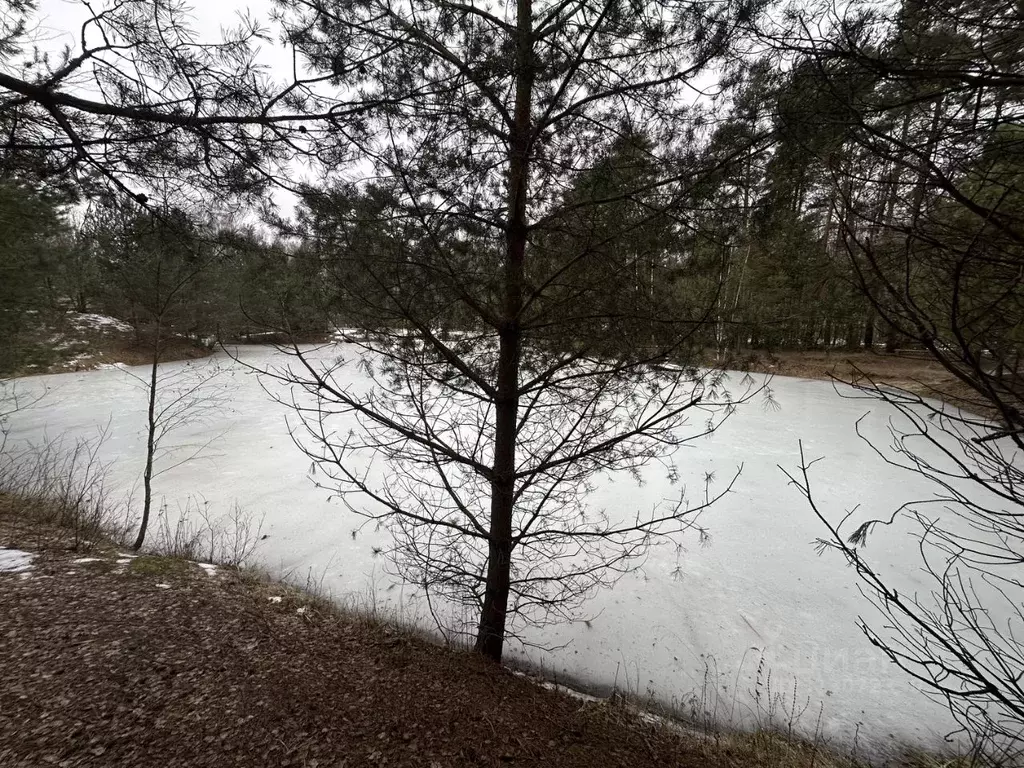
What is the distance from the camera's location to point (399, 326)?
253 cm

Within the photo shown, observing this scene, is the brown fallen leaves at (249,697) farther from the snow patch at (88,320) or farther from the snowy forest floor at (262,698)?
the snow patch at (88,320)

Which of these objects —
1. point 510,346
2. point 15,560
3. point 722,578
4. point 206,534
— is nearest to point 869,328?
point 510,346

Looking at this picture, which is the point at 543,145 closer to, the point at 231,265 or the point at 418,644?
the point at 231,265

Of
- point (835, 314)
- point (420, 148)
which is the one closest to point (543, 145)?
point (420, 148)

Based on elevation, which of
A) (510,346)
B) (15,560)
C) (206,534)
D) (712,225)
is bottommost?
(206,534)

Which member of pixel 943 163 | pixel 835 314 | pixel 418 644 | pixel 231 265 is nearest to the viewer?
pixel 943 163

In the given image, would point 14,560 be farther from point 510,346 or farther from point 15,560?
A: point 510,346

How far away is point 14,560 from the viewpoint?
361 centimetres

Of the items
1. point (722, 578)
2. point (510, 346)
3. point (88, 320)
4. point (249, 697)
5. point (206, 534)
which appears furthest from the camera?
point (88, 320)

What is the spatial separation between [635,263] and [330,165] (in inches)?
70.3

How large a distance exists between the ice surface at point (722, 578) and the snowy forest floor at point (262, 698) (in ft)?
1.64

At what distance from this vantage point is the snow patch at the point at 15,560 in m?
3.45

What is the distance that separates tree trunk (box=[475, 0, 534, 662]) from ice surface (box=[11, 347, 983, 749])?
130 centimetres

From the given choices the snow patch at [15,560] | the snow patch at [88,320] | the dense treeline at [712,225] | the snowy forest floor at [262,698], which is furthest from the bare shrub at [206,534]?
the snow patch at [88,320]
